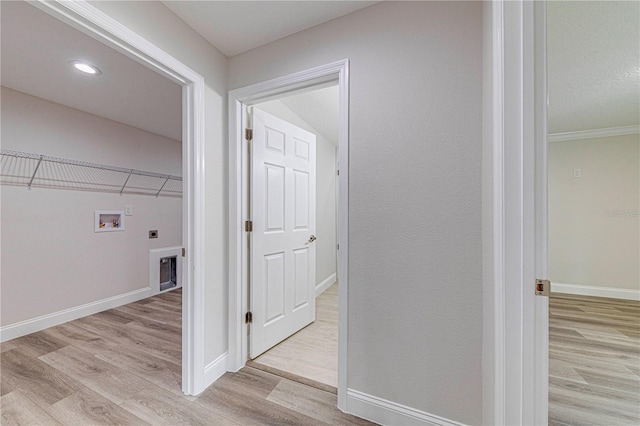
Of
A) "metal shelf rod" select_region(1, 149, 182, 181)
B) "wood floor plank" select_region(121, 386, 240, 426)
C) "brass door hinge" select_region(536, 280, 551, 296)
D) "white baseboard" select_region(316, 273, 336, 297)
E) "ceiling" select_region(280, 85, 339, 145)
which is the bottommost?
"wood floor plank" select_region(121, 386, 240, 426)

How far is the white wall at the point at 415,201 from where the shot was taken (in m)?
1.21

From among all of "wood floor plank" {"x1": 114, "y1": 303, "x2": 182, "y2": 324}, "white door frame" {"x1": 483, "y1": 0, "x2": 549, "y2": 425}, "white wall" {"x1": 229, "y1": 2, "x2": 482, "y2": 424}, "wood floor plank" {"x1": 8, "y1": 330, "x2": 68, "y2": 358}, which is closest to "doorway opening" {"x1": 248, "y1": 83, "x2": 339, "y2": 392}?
"white wall" {"x1": 229, "y1": 2, "x2": 482, "y2": 424}

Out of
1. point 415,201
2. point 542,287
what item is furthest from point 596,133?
point 542,287

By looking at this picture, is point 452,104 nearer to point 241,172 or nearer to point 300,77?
point 300,77

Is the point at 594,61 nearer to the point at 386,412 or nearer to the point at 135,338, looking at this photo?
the point at 386,412

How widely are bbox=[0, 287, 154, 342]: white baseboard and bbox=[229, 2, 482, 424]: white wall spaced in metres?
3.15

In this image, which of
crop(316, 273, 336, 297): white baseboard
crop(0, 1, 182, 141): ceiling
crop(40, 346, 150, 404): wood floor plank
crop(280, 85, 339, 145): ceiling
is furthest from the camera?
crop(316, 273, 336, 297): white baseboard

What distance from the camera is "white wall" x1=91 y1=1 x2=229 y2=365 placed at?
58.8 inches

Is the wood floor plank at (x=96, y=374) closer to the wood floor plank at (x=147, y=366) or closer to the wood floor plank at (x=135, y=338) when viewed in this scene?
the wood floor plank at (x=147, y=366)

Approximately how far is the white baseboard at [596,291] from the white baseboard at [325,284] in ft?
10.9

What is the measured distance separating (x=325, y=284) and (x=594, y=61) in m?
3.69

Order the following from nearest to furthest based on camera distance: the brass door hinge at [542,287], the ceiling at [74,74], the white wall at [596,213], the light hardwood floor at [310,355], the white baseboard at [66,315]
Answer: the brass door hinge at [542,287] < the ceiling at [74,74] < the light hardwood floor at [310,355] < the white baseboard at [66,315] < the white wall at [596,213]

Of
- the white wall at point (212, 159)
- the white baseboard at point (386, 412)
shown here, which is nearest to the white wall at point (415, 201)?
the white baseboard at point (386, 412)

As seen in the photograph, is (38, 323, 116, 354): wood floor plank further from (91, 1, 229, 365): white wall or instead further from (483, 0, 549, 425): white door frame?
(483, 0, 549, 425): white door frame
